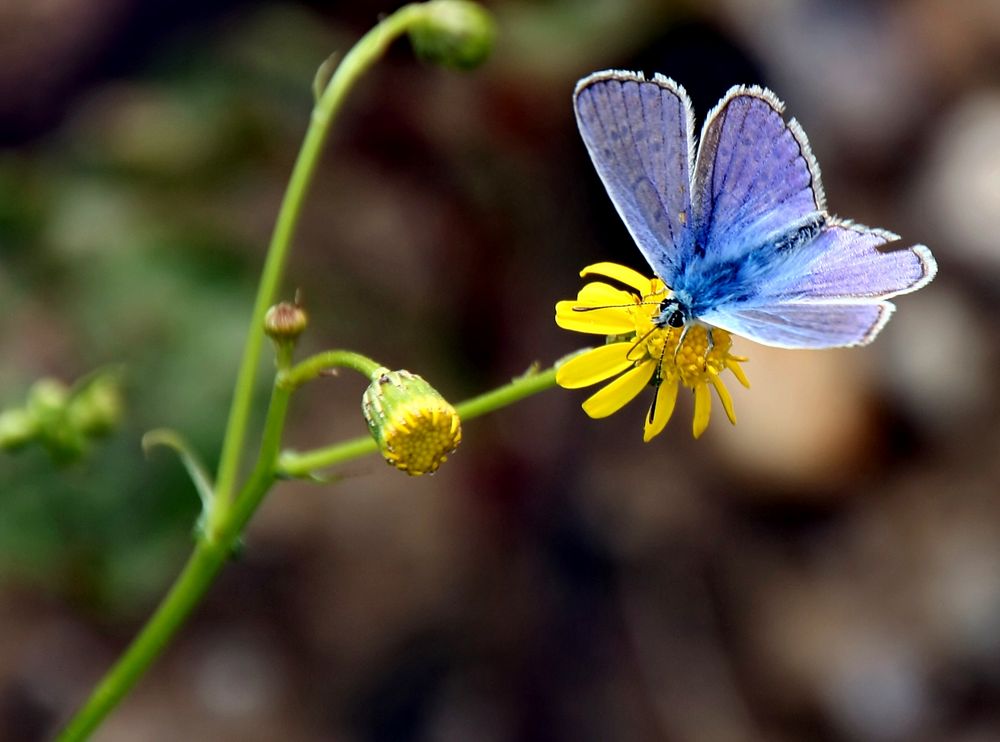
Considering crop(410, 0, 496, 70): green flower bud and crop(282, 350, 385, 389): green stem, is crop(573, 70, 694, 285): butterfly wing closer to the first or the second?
crop(282, 350, 385, 389): green stem

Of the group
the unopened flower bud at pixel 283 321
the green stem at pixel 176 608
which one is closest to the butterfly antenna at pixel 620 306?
the unopened flower bud at pixel 283 321

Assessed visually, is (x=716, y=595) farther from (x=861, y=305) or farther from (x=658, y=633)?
(x=861, y=305)

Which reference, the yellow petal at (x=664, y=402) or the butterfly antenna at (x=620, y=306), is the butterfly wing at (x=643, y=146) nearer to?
the butterfly antenna at (x=620, y=306)

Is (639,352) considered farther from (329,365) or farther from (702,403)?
(329,365)

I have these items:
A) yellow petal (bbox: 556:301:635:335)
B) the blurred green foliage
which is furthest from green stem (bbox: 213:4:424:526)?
the blurred green foliage

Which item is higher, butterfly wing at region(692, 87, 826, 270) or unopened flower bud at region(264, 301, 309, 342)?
butterfly wing at region(692, 87, 826, 270)

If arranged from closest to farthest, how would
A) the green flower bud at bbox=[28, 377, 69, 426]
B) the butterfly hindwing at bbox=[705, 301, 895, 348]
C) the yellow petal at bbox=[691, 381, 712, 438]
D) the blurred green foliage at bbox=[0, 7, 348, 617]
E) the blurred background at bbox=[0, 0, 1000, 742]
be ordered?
the butterfly hindwing at bbox=[705, 301, 895, 348] < the yellow petal at bbox=[691, 381, 712, 438] < the green flower bud at bbox=[28, 377, 69, 426] < the blurred green foliage at bbox=[0, 7, 348, 617] < the blurred background at bbox=[0, 0, 1000, 742]

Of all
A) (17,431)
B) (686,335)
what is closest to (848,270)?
(686,335)
